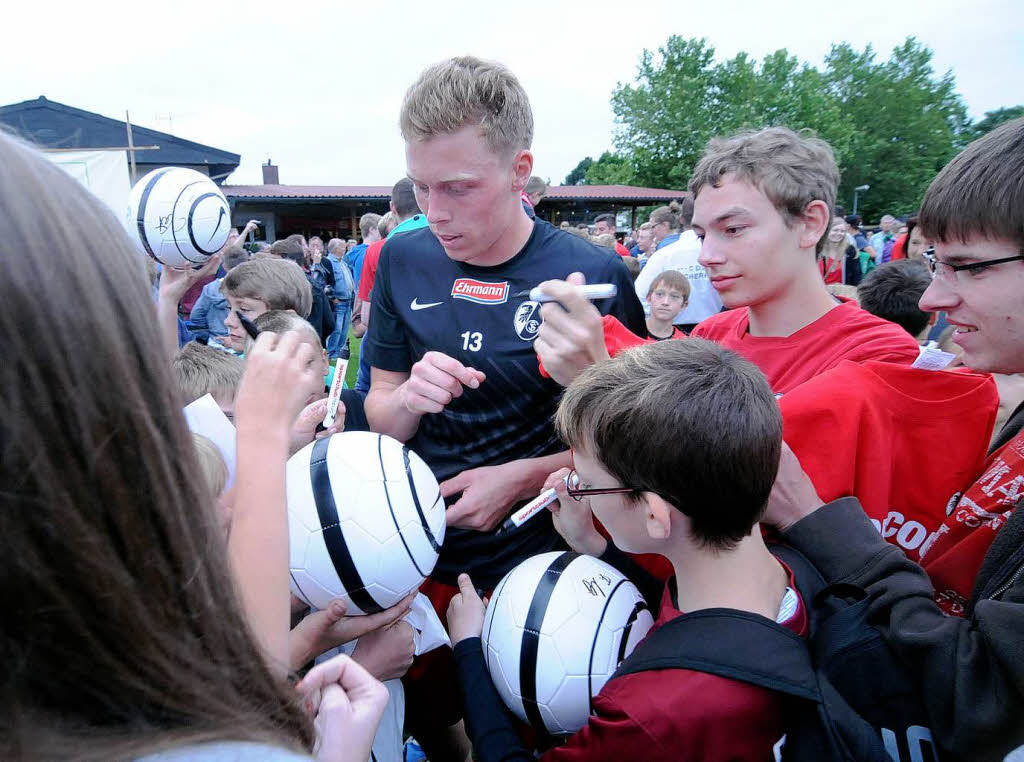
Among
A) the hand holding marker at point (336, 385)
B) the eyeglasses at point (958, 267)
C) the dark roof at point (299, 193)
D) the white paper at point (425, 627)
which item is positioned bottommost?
the white paper at point (425, 627)

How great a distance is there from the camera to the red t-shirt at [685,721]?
1334 millimetres

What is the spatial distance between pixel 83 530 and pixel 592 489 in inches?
47.6

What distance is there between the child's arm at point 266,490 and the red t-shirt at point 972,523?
1.70 metres

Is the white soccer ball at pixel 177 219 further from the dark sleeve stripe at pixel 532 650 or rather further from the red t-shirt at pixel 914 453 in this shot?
the red t-shirt at pixel 914 453

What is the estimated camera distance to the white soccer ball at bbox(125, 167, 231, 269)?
427 centimetres

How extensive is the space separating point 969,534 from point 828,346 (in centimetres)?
63

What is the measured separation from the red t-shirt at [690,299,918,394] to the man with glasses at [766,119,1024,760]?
0.18 m

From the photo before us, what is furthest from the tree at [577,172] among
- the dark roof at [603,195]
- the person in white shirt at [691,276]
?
the person in white shirt at [691,276]

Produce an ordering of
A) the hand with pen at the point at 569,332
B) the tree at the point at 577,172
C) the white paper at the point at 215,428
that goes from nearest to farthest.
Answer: the hand with pen at the point at 569,332 → the white paper at the point at 215,428 → the tree at the point at 577,172

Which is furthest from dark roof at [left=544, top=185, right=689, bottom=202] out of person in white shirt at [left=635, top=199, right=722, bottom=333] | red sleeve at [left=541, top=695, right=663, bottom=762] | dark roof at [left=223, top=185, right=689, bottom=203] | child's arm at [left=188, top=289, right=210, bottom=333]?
red sleeve at [left=541, top=695, right=663, bottom=762]

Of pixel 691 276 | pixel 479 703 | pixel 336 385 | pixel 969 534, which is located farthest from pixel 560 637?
pixel 691 276

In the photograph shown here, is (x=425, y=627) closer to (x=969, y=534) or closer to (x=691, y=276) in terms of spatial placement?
(x=969, y=534)

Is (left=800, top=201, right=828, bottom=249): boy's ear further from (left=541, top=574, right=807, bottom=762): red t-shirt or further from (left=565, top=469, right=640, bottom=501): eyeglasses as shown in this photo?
(left=541, top=574, right=807, bottom=762): red t-shirt

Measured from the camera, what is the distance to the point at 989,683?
125 cm
